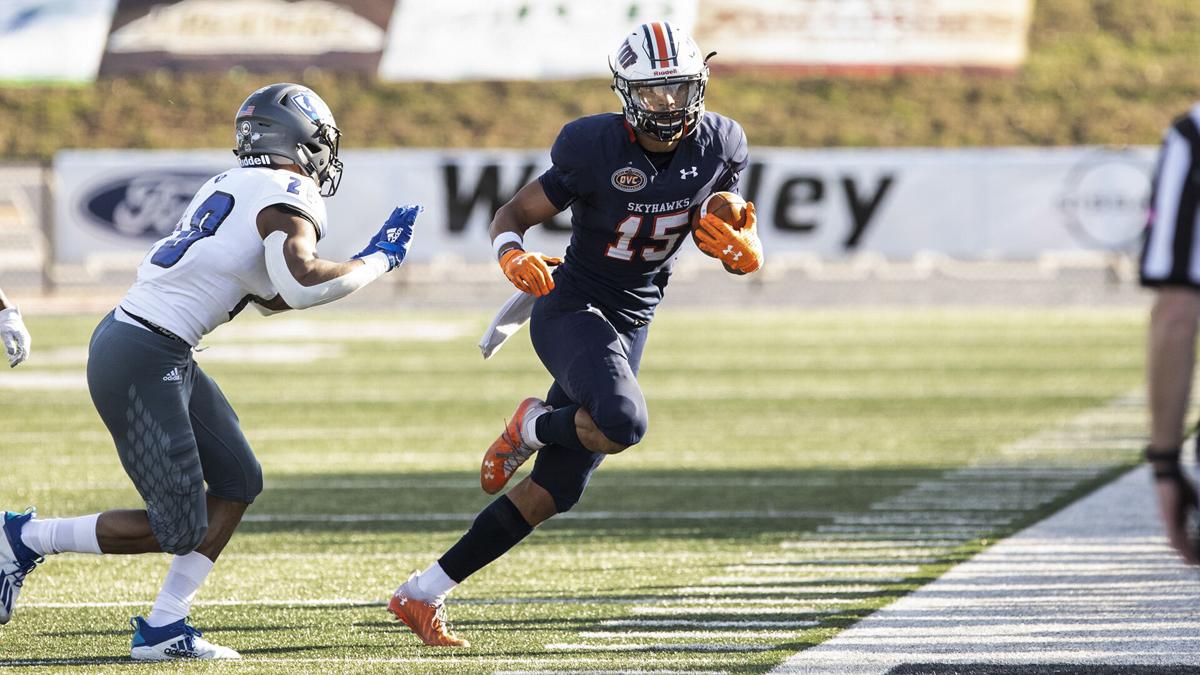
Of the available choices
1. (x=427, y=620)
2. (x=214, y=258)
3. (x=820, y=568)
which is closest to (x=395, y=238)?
(x=214, y=258)

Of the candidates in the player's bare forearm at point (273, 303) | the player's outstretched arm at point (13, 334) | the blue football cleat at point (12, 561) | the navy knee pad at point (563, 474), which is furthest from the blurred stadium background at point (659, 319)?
the player's bare forearm at point (273, 303)

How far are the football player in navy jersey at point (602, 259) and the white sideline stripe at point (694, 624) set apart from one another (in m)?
0.42

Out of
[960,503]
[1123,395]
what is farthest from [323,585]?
[1123,395]

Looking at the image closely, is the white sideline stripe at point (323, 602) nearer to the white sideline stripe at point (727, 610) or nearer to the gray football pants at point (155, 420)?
the white sideline stripe at point (727, 610)

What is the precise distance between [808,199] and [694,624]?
1693cm

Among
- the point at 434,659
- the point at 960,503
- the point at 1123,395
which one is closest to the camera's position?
the point at 434,659

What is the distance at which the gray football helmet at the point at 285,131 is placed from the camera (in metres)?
5.37

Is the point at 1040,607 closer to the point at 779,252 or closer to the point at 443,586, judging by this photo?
the point at 443,586

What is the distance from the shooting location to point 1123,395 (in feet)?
43.7

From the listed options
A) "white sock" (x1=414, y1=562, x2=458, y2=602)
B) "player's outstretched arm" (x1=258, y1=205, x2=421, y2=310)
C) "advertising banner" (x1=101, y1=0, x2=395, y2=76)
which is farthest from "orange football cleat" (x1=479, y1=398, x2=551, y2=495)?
"advertising banner" (x1=101, y1=0, x2=395, y2=76)

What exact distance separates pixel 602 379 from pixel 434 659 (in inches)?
36.4

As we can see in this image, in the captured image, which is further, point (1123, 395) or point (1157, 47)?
point (1157, 47)

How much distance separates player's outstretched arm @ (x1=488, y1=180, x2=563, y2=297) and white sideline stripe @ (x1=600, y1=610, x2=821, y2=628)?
1.03 metres

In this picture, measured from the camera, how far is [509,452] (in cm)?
596
